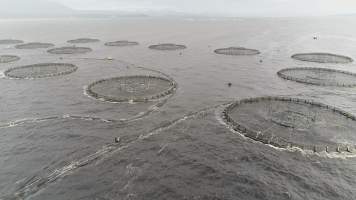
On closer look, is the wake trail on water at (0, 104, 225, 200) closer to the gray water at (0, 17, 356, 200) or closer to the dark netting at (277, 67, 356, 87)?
the gray water at (0, 17, 356, 200)

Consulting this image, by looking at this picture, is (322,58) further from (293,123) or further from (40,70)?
(40,70)

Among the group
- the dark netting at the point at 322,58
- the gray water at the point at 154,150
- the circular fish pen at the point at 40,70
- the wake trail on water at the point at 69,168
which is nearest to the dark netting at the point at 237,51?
the dark netting at the point at 322,58

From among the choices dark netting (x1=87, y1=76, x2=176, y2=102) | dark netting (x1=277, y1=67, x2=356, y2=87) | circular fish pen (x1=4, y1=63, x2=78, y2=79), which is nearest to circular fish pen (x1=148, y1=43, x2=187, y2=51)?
circular fish pen (x1=4, y1=63, x2=78, y2=79)

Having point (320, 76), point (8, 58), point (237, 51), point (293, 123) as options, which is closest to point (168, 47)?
point (237, 51)

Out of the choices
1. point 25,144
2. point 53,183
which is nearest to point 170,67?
point 25,144

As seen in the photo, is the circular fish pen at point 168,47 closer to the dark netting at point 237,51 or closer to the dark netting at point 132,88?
the dark netting at point 237,51

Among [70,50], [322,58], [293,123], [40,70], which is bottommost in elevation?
[293,123]
